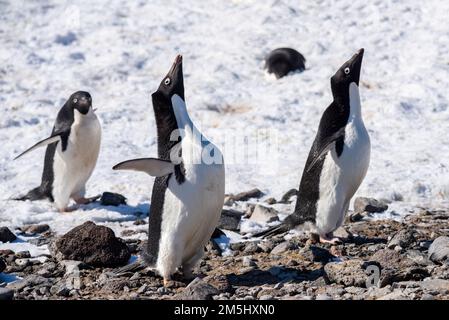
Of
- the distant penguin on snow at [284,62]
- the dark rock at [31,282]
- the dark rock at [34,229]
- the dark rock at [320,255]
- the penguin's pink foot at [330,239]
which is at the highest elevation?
the distant penguin on snow at [284,62]

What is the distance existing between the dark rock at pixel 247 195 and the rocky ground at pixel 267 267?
628 mm

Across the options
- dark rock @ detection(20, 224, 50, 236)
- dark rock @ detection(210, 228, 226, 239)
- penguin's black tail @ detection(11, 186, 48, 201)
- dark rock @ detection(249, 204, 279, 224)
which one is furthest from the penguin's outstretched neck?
penguin's black tail @ detection(11, 186, 48, 201)

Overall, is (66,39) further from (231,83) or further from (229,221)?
(229,221)

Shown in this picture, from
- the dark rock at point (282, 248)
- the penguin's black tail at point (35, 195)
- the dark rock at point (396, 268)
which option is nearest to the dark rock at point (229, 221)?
the dark rock at point (282, 248)

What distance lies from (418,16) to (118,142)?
4647 mm

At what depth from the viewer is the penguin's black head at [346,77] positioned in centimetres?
648

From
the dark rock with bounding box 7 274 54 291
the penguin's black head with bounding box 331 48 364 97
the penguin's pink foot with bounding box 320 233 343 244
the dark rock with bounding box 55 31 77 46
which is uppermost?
the dark rock with bounding box 55 31 77 46

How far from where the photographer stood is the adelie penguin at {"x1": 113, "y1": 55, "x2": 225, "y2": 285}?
17.5 ft

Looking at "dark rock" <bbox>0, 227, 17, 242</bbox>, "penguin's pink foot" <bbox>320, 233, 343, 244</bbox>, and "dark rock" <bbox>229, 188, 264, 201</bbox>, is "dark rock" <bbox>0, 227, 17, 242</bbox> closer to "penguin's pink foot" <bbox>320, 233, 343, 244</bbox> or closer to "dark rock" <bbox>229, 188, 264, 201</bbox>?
"dark rock" <bbox>229, 188, 264, 201</bbox>

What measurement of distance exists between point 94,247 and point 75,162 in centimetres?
208

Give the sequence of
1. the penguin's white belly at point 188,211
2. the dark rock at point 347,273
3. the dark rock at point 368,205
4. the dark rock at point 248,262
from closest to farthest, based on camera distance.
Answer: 1. the dark rock at point 347,273
2. the penguin's white belly at point 188,211
3. the dark rock at point 248,262
4. the dark rock at point 368,205

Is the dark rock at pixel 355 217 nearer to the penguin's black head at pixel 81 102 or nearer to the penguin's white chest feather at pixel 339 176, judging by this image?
the penguin's white chest feather at pixel 339 176

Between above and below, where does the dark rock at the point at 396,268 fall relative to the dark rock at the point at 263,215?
below

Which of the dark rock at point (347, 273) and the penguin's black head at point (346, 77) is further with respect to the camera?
the penguin's black head at point (346, 77)
